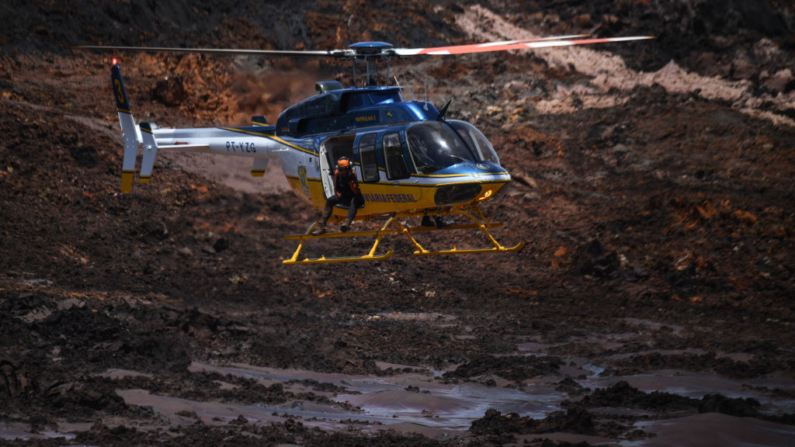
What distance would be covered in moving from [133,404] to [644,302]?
673 inches

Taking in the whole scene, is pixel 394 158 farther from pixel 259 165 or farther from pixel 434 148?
pixel 259 165

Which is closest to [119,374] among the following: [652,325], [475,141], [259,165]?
[259,165]

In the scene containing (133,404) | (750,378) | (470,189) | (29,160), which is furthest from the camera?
(29,160)

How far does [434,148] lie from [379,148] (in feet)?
3.84

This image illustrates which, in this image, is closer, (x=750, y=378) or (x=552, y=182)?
(x=750, y=378)

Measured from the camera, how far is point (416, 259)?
30672 mm

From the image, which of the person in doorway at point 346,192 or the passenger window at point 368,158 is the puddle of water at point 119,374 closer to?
the person in doorway at point 346,192

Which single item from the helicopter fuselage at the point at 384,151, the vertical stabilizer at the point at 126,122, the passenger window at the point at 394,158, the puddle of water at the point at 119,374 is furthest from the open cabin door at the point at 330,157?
the puddle of water at the point at 119,374

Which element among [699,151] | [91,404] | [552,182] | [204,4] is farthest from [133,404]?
[204,4]

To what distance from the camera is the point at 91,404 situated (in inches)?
620

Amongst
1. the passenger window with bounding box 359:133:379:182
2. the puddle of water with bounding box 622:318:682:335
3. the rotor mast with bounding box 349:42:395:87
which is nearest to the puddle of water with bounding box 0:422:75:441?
the passenger window with bounding box 359:133:379:182

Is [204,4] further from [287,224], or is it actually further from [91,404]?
[91,404]

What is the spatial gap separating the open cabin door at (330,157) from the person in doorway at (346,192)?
0.26 metres

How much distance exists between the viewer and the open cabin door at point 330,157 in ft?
56.8
